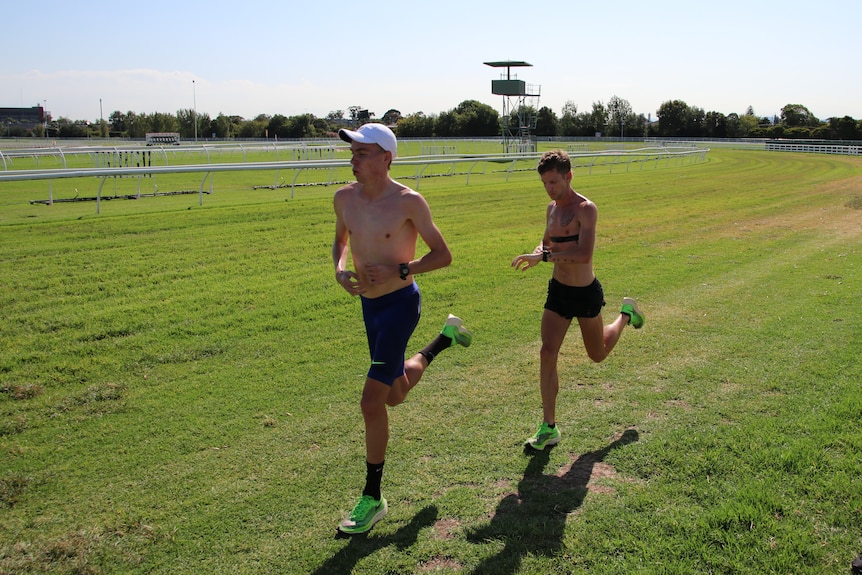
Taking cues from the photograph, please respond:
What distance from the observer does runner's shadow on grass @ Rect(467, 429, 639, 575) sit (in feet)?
11.4

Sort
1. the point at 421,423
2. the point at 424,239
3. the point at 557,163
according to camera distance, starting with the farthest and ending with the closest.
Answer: the point at 421,423
the point at 557,163
the point at 424,239

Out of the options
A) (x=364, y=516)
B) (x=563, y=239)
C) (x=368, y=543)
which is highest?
(x=563, y=239)

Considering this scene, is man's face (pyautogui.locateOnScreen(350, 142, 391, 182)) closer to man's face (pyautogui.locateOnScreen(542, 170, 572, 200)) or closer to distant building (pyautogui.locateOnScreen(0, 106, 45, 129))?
man's face (pyautogui.locateOnScreen(542, 170, 572, 200))

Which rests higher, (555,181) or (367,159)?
(367,159)

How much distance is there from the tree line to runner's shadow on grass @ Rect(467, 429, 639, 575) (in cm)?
8318

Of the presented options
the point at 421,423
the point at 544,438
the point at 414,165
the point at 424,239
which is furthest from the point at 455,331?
the point at 414,165

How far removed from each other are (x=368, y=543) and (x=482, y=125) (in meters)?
93.3

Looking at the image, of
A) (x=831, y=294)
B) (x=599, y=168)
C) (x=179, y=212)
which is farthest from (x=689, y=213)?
(x=599, y=168)

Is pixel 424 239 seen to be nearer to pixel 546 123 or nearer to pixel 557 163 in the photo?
pixel 557 163

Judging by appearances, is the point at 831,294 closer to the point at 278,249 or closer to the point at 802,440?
the point at 802,440

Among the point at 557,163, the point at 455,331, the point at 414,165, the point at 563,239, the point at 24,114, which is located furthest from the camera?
the point at 24,114

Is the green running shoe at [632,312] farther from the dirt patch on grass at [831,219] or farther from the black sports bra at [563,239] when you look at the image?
the dirt patch on grass at [831,219]

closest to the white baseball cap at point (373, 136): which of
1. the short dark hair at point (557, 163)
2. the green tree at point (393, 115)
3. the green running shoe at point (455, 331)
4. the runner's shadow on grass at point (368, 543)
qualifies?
the short dark hair at point (557, 163)

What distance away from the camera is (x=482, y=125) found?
307ft
